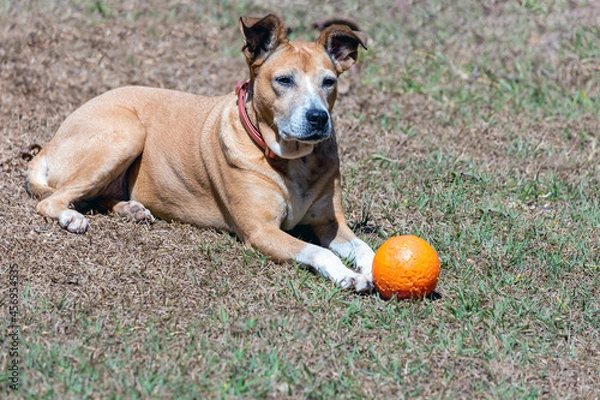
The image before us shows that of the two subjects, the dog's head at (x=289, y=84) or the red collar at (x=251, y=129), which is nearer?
the dog's head at (x=289, y=84)

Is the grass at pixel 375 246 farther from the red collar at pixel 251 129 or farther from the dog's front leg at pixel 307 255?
the red collar at pixel 251 129

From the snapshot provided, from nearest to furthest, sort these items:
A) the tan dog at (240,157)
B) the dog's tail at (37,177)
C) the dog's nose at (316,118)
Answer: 1. the dog's nose at (316,118)
2. the tan dog at (240,157)
3. the dog's tail at (37,177)

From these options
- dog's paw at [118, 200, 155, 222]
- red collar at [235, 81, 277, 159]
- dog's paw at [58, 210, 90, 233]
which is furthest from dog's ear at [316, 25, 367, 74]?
dog's paw at [58, 210, 90, 233]

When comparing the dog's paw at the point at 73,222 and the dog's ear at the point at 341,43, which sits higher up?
the dog's ear at the point at 341,43

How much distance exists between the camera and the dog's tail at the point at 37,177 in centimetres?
620

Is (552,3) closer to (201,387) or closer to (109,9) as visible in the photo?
(109,9)

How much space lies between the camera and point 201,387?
12.8 ft

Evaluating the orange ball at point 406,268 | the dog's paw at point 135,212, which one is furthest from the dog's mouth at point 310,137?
the dog's paw at point 135,212

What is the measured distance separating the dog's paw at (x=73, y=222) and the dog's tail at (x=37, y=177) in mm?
573

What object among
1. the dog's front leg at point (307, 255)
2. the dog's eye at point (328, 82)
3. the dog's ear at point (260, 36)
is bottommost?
the dog's front leg at point (307, 255)

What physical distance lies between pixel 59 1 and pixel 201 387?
7.15 meters

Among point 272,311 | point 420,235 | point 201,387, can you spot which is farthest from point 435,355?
point 420,235

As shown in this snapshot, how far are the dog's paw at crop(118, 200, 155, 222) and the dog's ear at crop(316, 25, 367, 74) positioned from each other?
5.32 ft

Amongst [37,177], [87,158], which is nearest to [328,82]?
[87,158]
